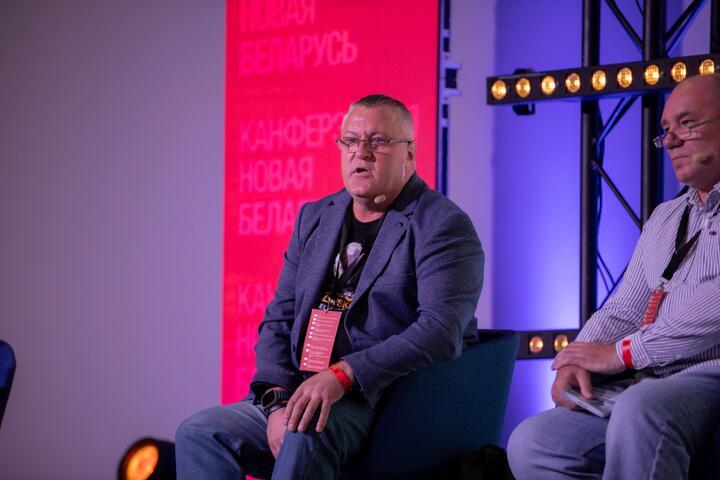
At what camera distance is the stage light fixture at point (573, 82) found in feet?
12.7

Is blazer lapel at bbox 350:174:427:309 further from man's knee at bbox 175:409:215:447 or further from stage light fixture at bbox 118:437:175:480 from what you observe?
stage light fixture at bbox 118:437:175:480

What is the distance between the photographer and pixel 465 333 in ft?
9.05

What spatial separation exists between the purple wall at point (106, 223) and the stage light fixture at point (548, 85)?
206 cm

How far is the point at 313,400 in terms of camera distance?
239cm

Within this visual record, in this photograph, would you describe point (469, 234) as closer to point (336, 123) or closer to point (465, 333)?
point (465, 333)

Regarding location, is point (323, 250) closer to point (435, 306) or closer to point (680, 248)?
point (435, 306)

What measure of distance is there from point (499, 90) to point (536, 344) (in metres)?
1.17

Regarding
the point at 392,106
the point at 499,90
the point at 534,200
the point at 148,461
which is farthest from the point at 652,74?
the point at 148,461

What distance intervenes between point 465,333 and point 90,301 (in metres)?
2.99

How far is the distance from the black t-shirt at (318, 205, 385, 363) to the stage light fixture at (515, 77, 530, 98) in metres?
1.38

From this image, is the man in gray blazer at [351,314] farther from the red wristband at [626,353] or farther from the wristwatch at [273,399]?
the red wristband at [626,353]

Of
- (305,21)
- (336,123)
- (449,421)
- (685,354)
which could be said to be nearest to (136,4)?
(305,21)

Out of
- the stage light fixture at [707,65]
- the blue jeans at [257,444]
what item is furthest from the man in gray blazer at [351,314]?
the stage light fixture at [707,65]

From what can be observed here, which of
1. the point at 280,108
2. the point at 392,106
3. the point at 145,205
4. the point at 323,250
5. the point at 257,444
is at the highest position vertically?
the point at 280,108
